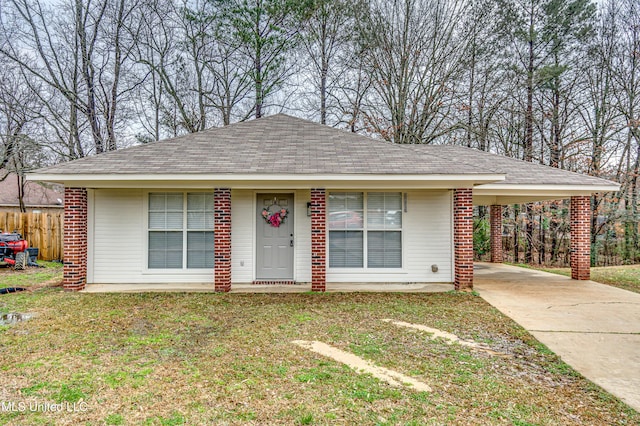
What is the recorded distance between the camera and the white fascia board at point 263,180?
703 cm

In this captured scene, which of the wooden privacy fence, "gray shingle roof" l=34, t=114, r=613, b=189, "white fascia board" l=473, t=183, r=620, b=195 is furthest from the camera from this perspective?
the wooden privacy fence

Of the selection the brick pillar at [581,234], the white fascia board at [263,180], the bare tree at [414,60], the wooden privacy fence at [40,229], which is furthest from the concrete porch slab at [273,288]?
the bare tree at [414,60]

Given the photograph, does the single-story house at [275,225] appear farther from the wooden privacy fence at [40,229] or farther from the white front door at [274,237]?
the wooden privacy fence at [40,229]

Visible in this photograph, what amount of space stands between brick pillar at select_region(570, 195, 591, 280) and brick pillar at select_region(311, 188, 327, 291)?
640cm

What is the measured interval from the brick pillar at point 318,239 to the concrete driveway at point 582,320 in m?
3.28

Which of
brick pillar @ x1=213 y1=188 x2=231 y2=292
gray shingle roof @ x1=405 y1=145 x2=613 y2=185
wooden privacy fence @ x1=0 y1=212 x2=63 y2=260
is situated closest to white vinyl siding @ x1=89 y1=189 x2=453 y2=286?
brick pillar @ x1=213 y1=188 x2=231 y2=292

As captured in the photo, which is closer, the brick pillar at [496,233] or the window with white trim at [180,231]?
the window with white trim at [180,231]

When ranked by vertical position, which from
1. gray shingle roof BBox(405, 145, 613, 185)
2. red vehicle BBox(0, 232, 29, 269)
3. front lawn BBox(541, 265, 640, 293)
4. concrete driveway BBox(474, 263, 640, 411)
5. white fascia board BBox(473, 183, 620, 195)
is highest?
gray shingle roof BBox(405, 145, 613, 185)

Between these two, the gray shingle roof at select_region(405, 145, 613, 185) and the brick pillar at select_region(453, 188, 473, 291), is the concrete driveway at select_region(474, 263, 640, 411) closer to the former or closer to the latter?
the brick pillar at select_region(453, 188, 473, 291)

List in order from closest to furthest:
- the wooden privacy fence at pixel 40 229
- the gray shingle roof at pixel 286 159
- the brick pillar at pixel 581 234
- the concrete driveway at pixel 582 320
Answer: the concrete driveway at pixel 582 320 → the gray shingle roof at pixel 286 159 → the brick pillar at pixel 581 234 → the wooden privacy fence at pixel 40 229

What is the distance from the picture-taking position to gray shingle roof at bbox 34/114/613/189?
7.18m

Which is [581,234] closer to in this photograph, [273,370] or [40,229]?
[273,370]

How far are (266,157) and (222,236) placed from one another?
76.3 inches

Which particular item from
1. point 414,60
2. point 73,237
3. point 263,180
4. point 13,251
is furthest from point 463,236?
point 13,251
